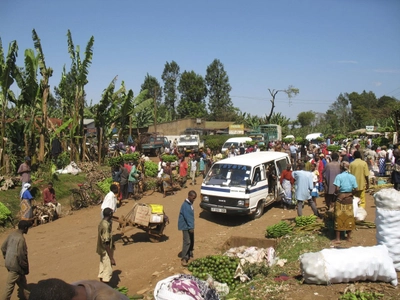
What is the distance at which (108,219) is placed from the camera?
22.2 ft

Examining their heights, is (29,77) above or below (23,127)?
above

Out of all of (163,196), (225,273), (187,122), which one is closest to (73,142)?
(163,196)

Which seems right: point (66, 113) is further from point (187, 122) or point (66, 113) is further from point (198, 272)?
point (187, 122)

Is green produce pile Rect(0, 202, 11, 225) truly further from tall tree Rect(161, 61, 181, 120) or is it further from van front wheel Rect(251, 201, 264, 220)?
tall tree Rect(161, 61, 181, 120)

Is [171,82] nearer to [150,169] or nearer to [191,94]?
[191,94]

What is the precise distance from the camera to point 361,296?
5.07 meters

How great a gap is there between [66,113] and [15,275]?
46.7 feet

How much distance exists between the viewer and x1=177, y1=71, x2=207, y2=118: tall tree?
65562 millimetres

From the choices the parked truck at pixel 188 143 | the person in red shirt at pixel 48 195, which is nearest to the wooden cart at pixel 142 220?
the person in red shirt at pixel 48 195

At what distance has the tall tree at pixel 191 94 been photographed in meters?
65.6

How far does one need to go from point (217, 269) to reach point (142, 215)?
9.98ft

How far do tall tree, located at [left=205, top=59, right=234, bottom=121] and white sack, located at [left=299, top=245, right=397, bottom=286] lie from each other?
62020 mm

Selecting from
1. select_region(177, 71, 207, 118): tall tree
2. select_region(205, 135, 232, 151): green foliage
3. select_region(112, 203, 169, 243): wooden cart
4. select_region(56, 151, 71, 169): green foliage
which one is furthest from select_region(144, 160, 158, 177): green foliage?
select_region(177, 71, 207, 118): tall tree

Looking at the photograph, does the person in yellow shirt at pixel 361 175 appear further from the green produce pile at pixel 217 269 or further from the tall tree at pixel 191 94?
the tall tree at pixel 191 94
